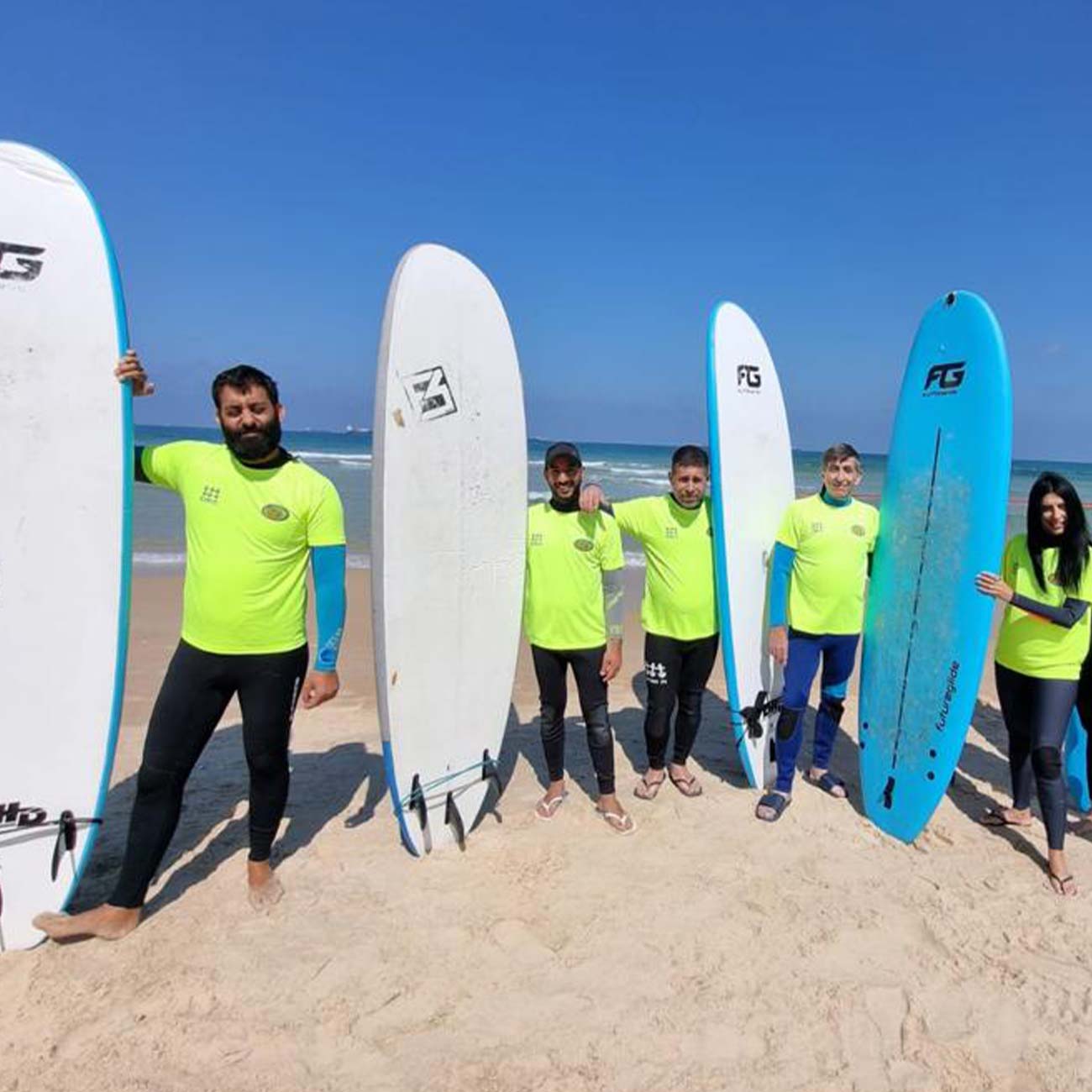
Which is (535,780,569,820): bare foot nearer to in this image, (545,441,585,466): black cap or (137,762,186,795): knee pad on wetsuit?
(545,441,585,466): black cap

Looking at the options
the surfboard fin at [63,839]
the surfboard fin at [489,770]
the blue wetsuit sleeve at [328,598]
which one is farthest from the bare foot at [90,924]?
the surfboard fin at [489,770]

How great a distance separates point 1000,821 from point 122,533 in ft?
12.0

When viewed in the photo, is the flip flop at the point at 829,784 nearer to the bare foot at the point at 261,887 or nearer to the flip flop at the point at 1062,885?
the flip flop at the point at 1062,885

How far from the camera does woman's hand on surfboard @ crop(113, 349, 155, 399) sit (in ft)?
8.34

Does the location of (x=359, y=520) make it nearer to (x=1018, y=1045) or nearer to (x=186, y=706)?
(x=186, y=706)

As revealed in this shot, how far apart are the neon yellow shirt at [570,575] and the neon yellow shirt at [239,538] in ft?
3.13

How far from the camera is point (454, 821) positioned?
3117 mm

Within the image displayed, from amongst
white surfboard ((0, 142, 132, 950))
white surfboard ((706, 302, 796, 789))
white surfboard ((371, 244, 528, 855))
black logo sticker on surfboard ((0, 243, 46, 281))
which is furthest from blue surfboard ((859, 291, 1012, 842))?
black logo sticker on surfboard ((0, 243, 46, 281))

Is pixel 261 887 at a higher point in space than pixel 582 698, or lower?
lower

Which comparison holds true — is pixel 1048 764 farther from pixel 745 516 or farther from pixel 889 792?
pixel 745 516

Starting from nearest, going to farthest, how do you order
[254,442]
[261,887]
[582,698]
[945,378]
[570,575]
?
[254,442]
[261,887]
[570,575]
[582,698]
[945,378]

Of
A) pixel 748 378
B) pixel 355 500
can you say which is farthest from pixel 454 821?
pixel 355 500

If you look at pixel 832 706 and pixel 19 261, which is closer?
pixel 19 261

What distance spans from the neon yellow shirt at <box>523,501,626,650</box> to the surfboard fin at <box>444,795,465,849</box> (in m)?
0.72
